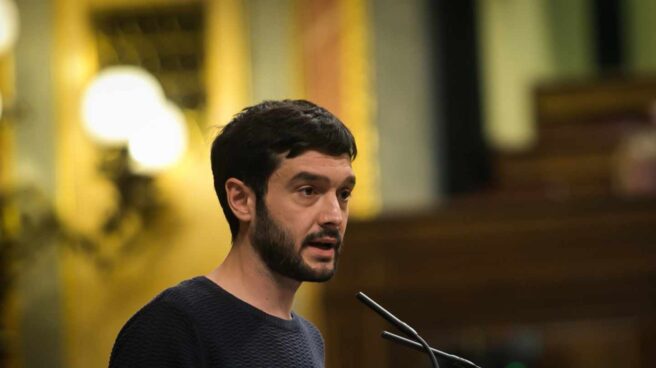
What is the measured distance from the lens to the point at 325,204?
1.45 m

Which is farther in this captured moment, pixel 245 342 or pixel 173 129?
pixel 173 129

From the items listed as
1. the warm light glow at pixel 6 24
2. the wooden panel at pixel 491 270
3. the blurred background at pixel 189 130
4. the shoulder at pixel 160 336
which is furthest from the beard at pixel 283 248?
the warm light glow at pixel 6 24

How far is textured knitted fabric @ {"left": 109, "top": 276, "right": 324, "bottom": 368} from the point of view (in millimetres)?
1376

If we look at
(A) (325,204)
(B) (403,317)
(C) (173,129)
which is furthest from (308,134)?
(C) (173,129)

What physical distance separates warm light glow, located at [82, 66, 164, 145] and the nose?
4.20m

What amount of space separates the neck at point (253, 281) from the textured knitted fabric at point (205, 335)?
0.01 m

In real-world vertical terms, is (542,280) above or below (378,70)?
below

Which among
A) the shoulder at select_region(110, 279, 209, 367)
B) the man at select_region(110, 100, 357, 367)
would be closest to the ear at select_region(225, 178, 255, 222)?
the man at select_region(110, 100, 357, 367)

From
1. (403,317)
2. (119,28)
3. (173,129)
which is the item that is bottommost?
(403,317)

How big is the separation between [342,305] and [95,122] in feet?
4.76

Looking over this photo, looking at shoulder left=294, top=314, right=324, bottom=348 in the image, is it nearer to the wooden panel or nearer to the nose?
the nose

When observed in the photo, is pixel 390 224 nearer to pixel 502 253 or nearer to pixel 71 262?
pixel 502 253

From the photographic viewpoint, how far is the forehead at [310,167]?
4.77 feet

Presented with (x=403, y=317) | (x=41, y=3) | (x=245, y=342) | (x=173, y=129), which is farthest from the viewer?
(x=41, y=3)
